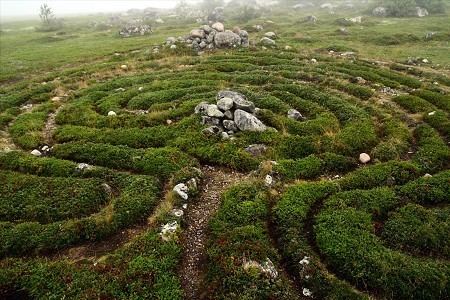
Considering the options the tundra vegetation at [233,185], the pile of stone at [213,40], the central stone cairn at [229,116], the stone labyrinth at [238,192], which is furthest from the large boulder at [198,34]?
the central stone cairn at [229,116]

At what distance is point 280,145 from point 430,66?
33009mm

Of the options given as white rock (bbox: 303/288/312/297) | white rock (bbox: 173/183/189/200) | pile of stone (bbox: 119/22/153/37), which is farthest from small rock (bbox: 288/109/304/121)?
pile of stone (bbox: 119/22/153/37)

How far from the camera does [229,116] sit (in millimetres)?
28984

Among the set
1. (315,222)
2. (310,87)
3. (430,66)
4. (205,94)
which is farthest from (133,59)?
(315,222)

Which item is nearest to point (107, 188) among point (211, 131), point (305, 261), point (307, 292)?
point (211, 131)

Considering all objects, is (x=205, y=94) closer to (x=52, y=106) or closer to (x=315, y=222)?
(x=52, y=106)

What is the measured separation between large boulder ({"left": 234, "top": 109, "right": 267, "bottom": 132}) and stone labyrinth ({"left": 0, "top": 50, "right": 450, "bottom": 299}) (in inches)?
4.0

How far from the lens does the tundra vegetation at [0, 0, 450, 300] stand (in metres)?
15.7

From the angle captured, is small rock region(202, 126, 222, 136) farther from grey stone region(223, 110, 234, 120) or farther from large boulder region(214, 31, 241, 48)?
large boulder region(214, 31, 241, 48)

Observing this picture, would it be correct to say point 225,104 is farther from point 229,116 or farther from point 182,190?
point 182,190

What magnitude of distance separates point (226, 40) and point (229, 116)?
3183 centimetres

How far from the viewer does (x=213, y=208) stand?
2069 centimetres

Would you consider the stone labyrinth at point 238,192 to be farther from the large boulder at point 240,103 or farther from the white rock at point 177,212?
the large boulder at point 240,103

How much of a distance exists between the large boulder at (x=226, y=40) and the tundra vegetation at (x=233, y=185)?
12520mm
